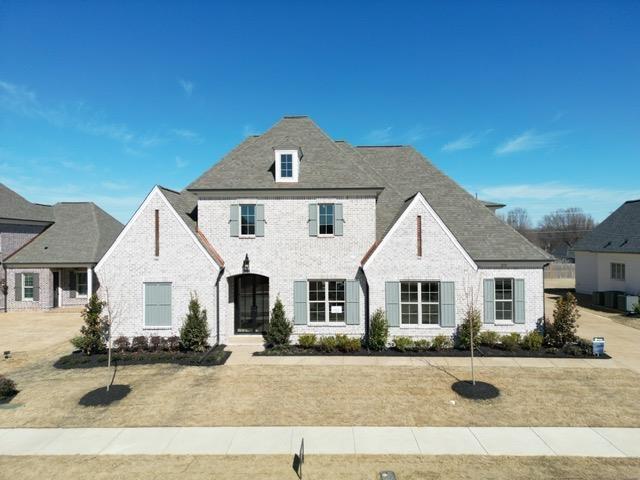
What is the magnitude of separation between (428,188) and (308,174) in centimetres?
745

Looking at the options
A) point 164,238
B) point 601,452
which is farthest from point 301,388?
point 164,238

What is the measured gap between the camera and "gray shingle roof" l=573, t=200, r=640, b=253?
1139 inches

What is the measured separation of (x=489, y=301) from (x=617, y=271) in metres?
21.2

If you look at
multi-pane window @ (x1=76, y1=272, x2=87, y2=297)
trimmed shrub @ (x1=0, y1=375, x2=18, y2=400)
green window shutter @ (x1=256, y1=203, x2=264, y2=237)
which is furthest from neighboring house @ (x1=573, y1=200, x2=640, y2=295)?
multi-pane window @ (x1=76, y1=272, x2=87, y2=297)

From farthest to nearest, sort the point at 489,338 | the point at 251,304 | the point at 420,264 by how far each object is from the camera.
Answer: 1. the point at 251,304
2. the point at 420,264
3. the point at 489,338

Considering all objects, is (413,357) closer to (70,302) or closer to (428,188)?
(428,188)

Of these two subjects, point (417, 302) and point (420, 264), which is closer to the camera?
point (420, 264)

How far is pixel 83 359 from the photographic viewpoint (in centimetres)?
1509

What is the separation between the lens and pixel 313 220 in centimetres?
1739

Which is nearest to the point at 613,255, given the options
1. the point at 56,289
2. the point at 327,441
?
the point at 327,441

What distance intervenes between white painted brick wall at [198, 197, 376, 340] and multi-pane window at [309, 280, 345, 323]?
43 centimetres

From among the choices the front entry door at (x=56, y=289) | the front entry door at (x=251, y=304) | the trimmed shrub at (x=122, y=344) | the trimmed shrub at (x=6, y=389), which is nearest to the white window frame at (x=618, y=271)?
the front entry door at (x=251, y=304)

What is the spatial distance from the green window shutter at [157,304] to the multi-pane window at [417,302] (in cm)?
1092

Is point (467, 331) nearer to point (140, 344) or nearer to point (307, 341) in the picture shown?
point (307, 341)
